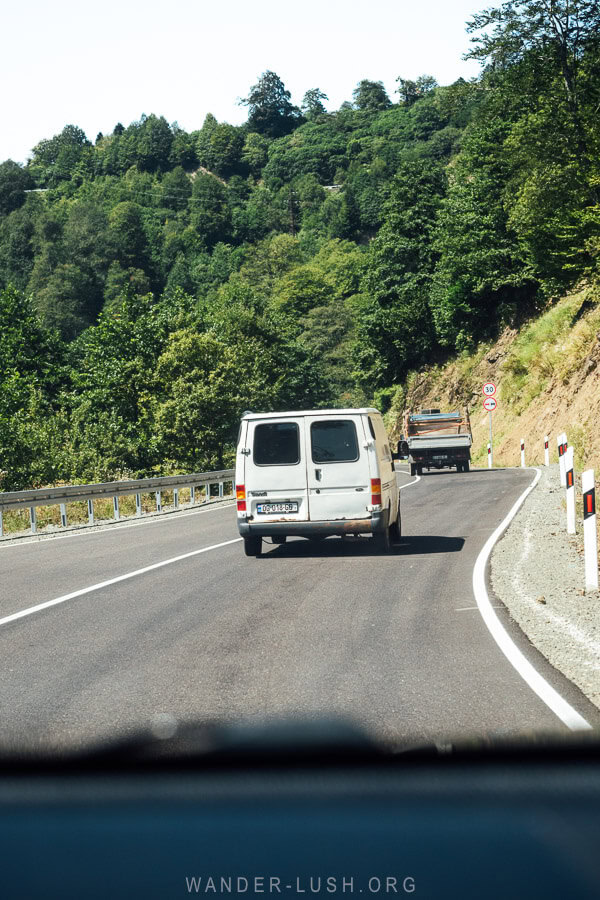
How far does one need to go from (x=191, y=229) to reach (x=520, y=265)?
13223 cm

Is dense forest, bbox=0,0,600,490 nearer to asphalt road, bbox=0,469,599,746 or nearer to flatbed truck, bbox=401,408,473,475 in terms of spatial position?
flatbed truck, bbox=401,408,473,475

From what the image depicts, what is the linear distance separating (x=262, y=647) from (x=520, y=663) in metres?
2.00

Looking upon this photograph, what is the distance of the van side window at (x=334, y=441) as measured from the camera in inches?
584

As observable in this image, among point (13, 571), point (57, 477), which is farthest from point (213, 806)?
point (57, 477)

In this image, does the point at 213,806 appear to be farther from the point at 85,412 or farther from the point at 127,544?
the point at 85,412

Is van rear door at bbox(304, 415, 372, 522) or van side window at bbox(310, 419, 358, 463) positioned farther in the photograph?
van side window at bbox(310, 419, 358, 463)

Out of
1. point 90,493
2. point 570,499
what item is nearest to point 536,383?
point 90,493

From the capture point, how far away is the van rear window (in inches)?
595

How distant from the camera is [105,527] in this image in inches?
939

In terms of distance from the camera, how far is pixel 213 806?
3.01 metres

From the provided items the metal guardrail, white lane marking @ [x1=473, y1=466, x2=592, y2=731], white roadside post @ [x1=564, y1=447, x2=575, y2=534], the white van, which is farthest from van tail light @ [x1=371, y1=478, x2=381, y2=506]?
the metal guardrail

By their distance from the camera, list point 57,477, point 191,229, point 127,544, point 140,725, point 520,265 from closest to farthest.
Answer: point 140,725 < point 127,544 < point 57,477 < point 520,265 < point 191,229

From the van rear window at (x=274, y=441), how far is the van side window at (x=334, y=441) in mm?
326

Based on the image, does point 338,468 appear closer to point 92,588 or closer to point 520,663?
point 92,588
